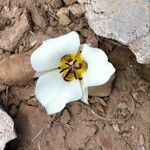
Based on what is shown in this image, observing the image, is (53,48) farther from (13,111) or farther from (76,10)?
(13,111)

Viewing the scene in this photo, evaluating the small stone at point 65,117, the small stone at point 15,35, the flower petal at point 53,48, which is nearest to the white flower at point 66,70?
the flower petal at point 53,48

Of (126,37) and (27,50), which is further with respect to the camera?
(27,50)

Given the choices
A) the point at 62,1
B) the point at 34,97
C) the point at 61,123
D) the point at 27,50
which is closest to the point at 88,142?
the point at 61,123

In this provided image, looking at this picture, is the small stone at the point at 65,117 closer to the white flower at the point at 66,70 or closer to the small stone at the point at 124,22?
the white flower at the point at 66,70

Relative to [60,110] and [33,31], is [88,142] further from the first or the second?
[33,31]

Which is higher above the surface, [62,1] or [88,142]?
[62,1]

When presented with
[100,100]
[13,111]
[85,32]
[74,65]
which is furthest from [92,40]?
[13,111]

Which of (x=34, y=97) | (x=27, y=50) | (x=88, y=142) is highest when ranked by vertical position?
(x=27, y=50)

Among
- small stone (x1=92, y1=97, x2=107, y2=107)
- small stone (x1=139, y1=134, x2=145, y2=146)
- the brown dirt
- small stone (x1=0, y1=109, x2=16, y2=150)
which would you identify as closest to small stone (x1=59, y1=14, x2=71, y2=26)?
the brown dirt
